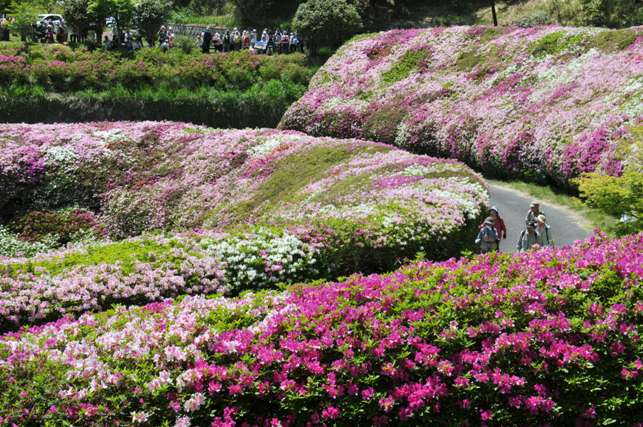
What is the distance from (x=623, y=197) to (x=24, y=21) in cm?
4276

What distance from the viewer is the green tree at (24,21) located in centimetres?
4656

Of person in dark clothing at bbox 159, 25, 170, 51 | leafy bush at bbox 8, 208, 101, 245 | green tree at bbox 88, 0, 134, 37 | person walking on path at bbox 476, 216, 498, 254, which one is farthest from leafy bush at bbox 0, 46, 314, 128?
person walking on path at bbox 476, 216, 498, 254

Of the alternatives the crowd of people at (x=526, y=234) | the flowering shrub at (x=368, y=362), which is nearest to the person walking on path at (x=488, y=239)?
the crowd of people at (x=526, y=234)

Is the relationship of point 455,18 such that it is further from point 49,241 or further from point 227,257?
point 227,257

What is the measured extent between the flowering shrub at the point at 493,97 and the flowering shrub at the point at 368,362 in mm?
12395

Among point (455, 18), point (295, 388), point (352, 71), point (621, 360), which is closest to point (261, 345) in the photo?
point (295, 388)

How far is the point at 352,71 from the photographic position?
1625 inches

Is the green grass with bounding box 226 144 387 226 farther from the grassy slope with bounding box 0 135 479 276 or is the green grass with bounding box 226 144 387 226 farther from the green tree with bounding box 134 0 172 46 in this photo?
the green tree with bounding box 134 0 172 46

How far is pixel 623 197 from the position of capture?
43.9 feet

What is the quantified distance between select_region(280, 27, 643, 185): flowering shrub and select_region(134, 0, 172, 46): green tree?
13347mm

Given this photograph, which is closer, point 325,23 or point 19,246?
point 19,246

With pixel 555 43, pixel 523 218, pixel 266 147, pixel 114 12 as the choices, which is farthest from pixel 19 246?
pixel 114 12

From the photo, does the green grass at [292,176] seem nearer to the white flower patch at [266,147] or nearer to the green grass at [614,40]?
the white flower patch at [266,147]

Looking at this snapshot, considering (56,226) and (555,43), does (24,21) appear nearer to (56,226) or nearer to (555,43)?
(56,226)
